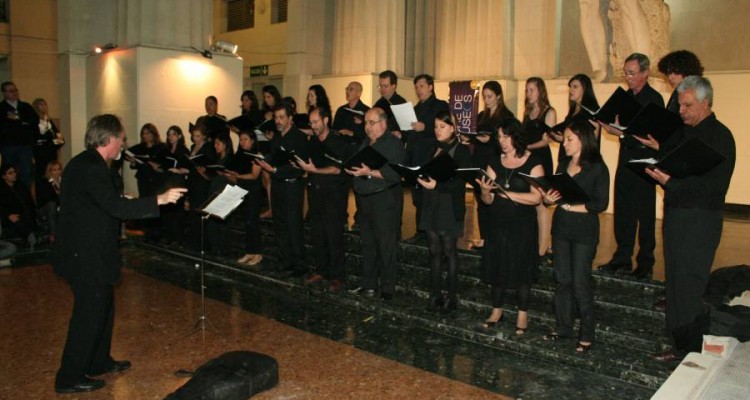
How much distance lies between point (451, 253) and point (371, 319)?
972 mm

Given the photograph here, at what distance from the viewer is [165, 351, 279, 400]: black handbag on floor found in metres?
3.97

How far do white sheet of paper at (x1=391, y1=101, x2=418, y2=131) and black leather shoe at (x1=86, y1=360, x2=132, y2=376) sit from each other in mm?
3201

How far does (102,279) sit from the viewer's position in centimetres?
420

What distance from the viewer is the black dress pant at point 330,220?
6.55 metres

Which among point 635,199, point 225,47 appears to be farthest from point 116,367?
point 225,47

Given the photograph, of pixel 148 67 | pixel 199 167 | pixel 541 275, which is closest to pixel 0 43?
pixel 148 67

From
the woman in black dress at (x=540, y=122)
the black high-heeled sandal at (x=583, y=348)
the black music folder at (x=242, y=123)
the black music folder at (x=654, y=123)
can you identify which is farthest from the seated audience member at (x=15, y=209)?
the black music folder at (x=654, y=123)

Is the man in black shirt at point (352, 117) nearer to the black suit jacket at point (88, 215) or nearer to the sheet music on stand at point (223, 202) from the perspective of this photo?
the sheet music on stand at point (223, 202)

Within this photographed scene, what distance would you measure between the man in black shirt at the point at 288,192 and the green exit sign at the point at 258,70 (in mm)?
10148

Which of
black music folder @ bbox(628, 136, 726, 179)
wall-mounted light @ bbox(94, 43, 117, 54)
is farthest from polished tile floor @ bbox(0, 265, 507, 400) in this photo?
wall-mounted light @ bbox(94, 43, 117, 54)

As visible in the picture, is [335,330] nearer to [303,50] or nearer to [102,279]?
[102,279]

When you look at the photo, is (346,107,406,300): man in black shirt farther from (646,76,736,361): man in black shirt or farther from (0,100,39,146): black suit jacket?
(0,100,39,146): black suit jacket

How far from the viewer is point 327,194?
6559 millimetres

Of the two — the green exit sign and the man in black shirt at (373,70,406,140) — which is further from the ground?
the green exit sign
